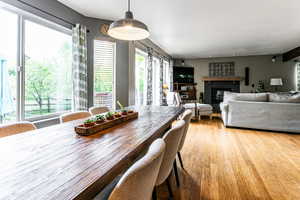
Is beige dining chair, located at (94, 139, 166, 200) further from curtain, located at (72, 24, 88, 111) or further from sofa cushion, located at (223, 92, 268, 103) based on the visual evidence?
sofa cushion, located at (223, 92, 268, 103)

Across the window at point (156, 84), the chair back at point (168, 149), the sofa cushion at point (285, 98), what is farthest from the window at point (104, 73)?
the sofa cushion at point (285, 98)

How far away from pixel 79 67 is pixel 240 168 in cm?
297

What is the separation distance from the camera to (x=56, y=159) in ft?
2.86

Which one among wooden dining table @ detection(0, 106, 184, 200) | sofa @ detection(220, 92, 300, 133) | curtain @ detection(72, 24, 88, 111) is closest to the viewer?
wooden dining table @ detection(0, 106, 184, 200)

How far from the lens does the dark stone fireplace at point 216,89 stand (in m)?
7.70

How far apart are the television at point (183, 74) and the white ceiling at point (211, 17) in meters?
Result: 2.60

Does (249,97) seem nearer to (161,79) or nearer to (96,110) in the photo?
(161,79)

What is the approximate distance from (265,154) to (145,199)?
112 inches

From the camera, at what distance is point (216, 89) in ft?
26.1

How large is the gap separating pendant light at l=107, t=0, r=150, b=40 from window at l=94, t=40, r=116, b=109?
5.42ft

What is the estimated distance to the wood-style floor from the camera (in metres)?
1.82

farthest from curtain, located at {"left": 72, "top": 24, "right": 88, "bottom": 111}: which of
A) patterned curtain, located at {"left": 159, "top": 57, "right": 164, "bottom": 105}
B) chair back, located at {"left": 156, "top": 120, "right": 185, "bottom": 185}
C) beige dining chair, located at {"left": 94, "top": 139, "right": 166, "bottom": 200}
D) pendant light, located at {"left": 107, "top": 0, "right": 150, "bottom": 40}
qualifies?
patterned curtain, located at {"left": 159, "top": 57, "right": 164, "bottom": 105}

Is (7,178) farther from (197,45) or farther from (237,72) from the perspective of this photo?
A: (237,72)

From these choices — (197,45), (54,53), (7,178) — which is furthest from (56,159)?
(197,45)
